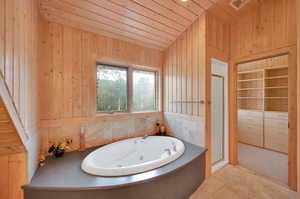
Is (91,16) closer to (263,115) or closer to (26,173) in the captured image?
(26,173)

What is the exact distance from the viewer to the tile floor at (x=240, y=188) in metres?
1.75

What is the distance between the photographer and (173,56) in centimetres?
278

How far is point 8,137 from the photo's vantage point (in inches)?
44.3

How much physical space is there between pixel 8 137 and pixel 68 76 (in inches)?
43.3

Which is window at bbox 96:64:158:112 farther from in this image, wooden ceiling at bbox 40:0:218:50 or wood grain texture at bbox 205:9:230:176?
wood grain texture at bbox 205:9:230:176

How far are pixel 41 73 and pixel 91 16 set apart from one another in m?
1.10

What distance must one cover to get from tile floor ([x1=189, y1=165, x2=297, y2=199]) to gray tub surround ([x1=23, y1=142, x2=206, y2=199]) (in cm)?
23

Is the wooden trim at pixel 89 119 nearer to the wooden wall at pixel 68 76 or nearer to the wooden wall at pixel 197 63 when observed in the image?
the wooden wall at pixel 68 76

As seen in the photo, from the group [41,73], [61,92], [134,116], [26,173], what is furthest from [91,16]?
[26,173]

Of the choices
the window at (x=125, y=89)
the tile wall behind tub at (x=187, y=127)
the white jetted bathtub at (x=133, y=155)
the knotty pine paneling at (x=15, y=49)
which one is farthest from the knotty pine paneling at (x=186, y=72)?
the knotty pine paneling at (x=15, y=49)

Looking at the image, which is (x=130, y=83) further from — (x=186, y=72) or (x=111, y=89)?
(x=186, y=72)

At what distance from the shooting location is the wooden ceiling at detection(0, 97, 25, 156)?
37.4 inches

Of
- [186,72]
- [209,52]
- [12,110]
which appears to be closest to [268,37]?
[209,52]

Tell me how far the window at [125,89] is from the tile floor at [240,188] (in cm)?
177
